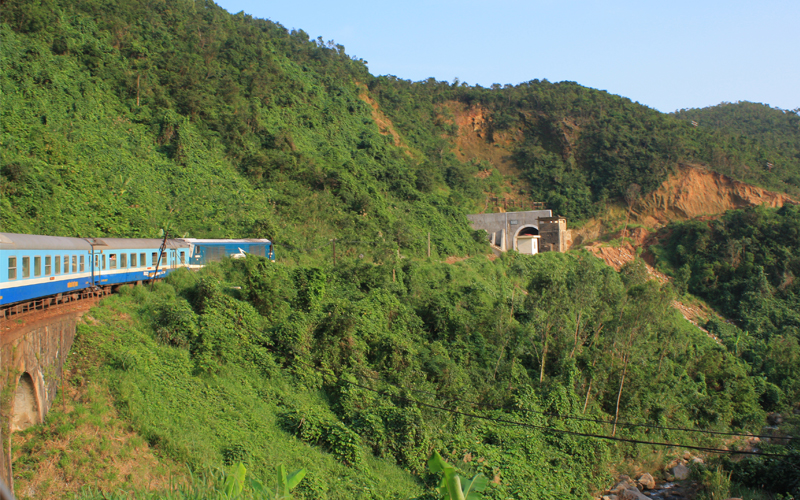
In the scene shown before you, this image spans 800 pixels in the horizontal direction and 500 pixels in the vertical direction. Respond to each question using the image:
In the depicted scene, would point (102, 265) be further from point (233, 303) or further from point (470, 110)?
point (470, 110)

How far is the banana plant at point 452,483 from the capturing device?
180 inches

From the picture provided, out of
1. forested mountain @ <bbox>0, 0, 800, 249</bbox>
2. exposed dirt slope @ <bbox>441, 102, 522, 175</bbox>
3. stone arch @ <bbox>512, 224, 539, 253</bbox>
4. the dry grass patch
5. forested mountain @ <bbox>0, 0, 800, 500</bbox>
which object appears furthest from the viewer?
exposed dirt slope @ <bbox>441, 102, 522, 175</bbox>

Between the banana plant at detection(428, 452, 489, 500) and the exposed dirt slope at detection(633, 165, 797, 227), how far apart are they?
51.8 meters

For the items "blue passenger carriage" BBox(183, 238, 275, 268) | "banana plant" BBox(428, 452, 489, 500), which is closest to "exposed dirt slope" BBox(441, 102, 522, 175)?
"blue passenger carriage" BBox(183, 238, 275, 268)

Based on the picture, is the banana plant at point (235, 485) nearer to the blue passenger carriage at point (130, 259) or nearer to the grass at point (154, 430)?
the grass at point (154, 430)

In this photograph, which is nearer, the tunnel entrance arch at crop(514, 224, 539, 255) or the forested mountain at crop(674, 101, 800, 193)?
the tunnel entrance arch at crop(514, 224, 539, 255)

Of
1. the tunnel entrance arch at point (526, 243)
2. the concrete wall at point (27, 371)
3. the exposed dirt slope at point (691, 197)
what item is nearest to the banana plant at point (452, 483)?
the concrete wall at point (27, 371)

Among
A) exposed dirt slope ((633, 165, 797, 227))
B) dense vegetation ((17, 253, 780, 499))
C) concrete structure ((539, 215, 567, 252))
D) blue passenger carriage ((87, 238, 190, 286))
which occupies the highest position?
exposed dirt slope ((633, 165, 797, 227))

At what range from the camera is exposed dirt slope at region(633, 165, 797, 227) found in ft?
164

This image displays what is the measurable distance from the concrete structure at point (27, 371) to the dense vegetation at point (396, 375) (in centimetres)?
76

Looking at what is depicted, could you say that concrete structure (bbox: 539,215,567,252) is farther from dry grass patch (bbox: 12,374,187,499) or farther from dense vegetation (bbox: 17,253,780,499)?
dry grass patch (bbox: 12,374,187,499)

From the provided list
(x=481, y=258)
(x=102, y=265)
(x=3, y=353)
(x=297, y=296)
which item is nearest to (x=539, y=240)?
(x=481, y=258)

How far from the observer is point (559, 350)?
69.7ft

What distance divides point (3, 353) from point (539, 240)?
39.4 metres
